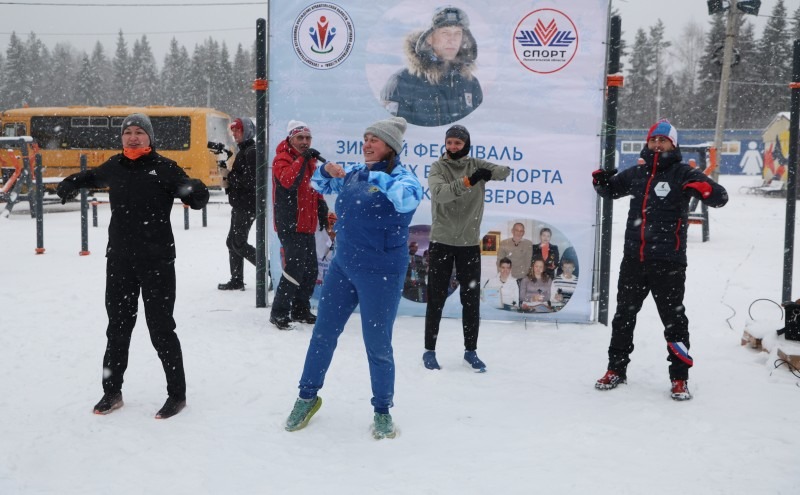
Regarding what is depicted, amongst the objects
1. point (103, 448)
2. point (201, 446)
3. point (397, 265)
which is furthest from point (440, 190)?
point (103, 448)

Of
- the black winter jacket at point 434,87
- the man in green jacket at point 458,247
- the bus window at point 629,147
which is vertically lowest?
the man in green jacket at point 458,247

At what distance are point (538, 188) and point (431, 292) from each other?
1762 mm

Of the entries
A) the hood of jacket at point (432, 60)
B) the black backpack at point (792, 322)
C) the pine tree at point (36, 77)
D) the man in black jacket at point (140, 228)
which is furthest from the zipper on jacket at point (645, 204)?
the pine tree at point (36, 77)

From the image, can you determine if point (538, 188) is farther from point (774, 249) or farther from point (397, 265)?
point (774, 249)

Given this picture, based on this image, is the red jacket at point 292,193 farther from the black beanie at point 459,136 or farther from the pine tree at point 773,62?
the pine tree at point 773,62

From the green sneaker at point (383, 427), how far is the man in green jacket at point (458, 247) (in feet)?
4.30

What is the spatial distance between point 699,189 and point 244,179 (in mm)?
4696

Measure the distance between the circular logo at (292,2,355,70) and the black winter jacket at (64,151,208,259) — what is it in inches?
112

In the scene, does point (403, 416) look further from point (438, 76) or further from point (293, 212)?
point (438, 76)

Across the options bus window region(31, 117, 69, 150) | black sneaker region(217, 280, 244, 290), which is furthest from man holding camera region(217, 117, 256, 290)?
bus window region(31, 117, 69, 150)

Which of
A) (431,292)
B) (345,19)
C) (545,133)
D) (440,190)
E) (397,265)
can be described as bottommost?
(431,292)

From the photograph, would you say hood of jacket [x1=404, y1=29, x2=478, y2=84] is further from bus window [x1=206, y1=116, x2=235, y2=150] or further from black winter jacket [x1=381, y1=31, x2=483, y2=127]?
bus window [x1=206, y1=116, x2=235, y2=150]

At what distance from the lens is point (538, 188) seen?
6.11m

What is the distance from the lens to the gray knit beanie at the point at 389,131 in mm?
3549
